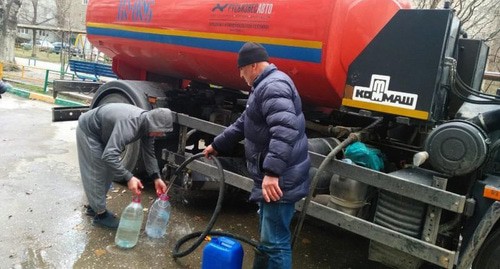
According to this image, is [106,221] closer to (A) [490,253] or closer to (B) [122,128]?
(B) [122,128]

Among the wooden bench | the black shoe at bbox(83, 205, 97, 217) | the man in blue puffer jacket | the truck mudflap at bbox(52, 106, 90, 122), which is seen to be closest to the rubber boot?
the man in blue puffer jacket

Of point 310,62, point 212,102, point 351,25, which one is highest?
point 351,25

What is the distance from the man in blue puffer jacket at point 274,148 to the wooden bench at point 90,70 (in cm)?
1106

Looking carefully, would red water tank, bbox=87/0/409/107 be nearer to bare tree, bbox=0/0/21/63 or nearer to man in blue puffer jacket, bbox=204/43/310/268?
man in blue puffer jacket, bbox=204/43/310/268

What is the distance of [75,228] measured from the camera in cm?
404

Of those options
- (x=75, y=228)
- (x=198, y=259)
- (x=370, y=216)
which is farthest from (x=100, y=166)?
(x=370, y=216)

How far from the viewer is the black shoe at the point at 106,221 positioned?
4.09 metres

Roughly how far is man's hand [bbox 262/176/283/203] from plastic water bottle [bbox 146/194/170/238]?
5.30 ft

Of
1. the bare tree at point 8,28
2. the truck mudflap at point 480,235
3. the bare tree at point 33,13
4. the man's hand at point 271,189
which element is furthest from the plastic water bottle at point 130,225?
the bare tree at point 33,13

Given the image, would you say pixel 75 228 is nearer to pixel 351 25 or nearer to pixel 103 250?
pixel 103 250

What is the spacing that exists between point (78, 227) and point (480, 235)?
3.26 m

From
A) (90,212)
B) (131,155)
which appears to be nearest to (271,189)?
(90,212)

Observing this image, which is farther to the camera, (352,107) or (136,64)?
(136,64)

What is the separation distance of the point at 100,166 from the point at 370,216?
241 centimetres
